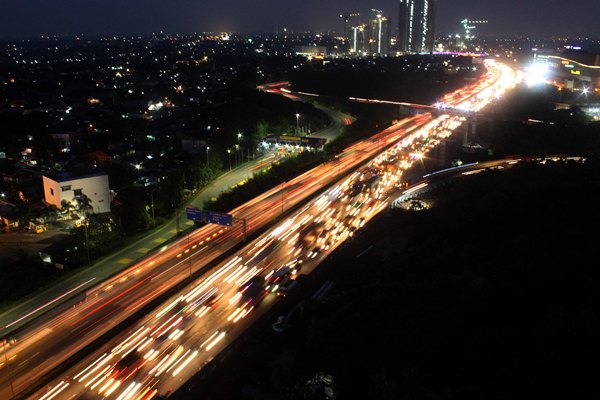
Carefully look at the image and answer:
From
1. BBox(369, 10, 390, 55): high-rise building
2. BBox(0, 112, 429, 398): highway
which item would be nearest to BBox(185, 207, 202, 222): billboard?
BBox(0, 112, 429, 398): highway

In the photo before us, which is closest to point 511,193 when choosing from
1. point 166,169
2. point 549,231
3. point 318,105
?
point 549,231

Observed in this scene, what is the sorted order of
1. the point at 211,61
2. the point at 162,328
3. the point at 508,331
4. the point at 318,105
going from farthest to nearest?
the point at 211,61, the point at 318,105, the point at 162,328, the point at 508,331

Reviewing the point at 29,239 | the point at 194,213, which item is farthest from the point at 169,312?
the point at 29,239

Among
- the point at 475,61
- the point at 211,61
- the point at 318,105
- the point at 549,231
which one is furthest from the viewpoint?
the point at 211,61

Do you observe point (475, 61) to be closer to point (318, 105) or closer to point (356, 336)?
point (318, 105)

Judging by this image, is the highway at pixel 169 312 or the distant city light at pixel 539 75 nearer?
the highway at pixel 169 312

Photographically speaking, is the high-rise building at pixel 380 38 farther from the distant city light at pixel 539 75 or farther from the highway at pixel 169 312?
the highway at pixel 169 312

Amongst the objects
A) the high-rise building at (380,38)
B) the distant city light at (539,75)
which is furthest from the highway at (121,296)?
the high-rise building at (380,38)

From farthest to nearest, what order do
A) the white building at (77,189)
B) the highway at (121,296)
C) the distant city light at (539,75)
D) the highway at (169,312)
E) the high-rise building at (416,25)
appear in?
the high-rise building at (416,25)
the distant city light at (539,75)
the white building at (77,189)
the highway at (121,296)
the highway at (169,312)
